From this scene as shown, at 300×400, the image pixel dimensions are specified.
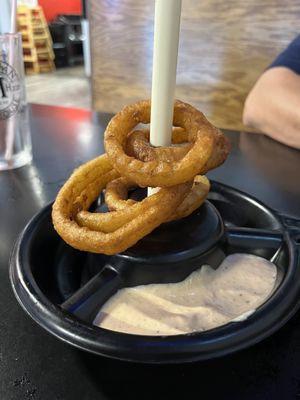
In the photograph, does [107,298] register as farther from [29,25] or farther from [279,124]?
[29,25]

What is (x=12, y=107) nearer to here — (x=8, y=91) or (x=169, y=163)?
(x=8, y=91)

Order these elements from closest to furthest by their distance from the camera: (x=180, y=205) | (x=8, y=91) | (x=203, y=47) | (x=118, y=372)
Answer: (x=118, y=372), (x=180, y=205), (x=8, y=91), (x=203, y=47)

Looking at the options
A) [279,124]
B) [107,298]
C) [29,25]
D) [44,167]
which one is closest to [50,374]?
[107,298]

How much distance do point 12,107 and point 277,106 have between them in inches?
34.5

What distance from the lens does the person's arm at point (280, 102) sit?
1.21 meters

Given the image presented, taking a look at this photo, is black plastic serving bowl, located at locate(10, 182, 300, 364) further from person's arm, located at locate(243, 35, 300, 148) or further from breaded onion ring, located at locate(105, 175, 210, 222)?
person's arm, located at locate(243, 35, 300, 148)

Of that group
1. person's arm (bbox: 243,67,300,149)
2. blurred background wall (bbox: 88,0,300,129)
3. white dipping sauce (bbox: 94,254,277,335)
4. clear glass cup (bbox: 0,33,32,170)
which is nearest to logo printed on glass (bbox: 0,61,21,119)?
clear glass cup (bbox: 0,33,32,170)

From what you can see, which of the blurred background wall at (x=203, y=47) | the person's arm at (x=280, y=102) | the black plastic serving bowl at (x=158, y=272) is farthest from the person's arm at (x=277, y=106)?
the black plastic serving bowl at (x=158, y=272)

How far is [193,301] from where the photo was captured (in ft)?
1.61

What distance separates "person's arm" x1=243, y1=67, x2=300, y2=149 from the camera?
120 centimetres

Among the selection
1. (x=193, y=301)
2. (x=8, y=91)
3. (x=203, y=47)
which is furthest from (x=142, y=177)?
(x=203, y=47)

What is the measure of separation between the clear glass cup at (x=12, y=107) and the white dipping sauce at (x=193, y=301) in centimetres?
56

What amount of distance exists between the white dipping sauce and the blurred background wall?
1.45 m

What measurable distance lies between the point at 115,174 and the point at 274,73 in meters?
1.09
